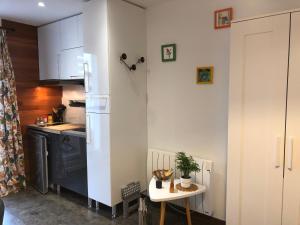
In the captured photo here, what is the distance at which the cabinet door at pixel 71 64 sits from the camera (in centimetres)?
312

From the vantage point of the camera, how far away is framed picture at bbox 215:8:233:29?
89.1 inches

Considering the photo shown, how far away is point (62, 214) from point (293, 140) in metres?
2.47

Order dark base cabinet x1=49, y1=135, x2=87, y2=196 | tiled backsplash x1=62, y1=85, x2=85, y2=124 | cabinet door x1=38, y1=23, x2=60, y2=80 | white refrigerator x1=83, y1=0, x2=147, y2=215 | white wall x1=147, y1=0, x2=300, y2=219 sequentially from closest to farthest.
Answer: white wall x1=147, y1=0, x2=300, y2=219, white refrigerator x1=83, y1=0, x2=147, y2=215, dark base cabinet x1=49, y1=135, x2=87, y2=196, cabinet door x1=38, y1=23, x2=60, y2=80, tiled backsplash x1=62, y1=85, x2=85, y2=124

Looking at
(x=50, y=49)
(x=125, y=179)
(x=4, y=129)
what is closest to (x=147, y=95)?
(x=125, y=179)

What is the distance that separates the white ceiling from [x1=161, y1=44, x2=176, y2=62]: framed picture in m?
0.52

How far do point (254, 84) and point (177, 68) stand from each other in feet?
3.48

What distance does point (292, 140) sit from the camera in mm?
1643

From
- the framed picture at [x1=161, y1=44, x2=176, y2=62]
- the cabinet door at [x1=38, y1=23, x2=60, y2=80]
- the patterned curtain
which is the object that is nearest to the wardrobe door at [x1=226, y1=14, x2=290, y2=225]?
the framed picture at [x1=161, y1=44, x2=176, y2=62]

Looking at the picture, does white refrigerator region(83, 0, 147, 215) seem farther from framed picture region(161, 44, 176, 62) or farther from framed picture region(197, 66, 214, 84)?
framed picture region(197, 66, 214, 84)

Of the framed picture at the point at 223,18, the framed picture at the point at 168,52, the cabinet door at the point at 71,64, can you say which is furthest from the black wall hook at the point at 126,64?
the framed picture at the point at 223,18

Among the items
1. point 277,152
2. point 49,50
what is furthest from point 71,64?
point 277,152

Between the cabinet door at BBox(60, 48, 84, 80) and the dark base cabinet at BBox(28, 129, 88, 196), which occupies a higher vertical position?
the cabinet door at BBox(60, 48, 84, 80)

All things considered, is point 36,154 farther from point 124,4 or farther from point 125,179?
point 124,4

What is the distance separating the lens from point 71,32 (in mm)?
3178
